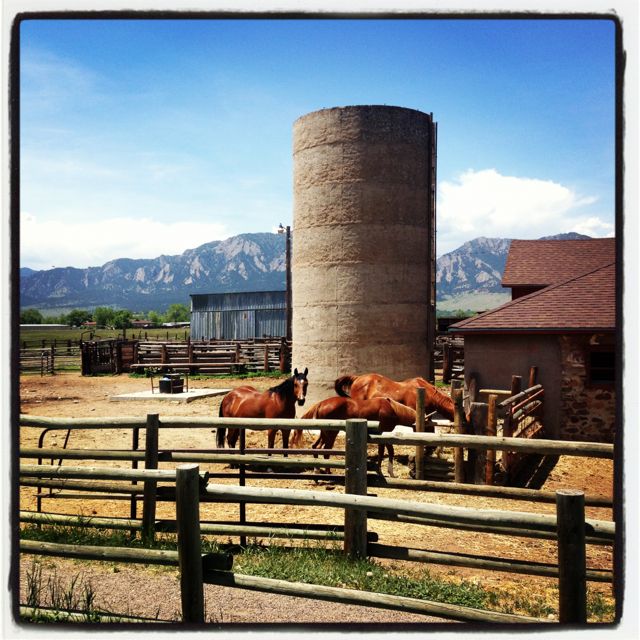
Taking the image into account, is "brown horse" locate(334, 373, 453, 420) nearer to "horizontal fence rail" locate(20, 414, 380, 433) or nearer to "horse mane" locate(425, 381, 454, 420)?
"horse mane" locate(425, 381, 454, 420)

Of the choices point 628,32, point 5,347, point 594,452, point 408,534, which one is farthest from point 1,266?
point 408,534

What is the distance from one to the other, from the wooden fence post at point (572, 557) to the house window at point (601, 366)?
12.0 m

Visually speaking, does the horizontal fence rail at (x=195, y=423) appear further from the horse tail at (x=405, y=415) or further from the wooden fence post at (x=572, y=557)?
the horse tail at (x=405, y=415)

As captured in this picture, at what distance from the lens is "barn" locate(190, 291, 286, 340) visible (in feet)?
139

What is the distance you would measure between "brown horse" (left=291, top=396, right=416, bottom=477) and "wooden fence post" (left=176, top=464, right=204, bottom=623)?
6.80m

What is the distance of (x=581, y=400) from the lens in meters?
14.2

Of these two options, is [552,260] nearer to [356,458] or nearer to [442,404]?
[442,404]

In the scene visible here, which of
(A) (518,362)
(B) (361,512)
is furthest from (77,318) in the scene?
(B) (361,512)

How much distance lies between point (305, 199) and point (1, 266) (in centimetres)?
1297

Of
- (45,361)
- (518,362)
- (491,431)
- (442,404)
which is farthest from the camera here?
(45,361)

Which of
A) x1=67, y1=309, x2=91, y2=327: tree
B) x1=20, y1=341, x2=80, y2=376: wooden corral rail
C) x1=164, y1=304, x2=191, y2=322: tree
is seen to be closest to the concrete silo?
x1=20, y1=341, x2=80, y2=376: wooden corral rail

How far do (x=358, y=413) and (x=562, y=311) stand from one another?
720cm

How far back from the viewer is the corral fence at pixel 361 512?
134 inches

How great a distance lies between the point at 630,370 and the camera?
8.99 feet
